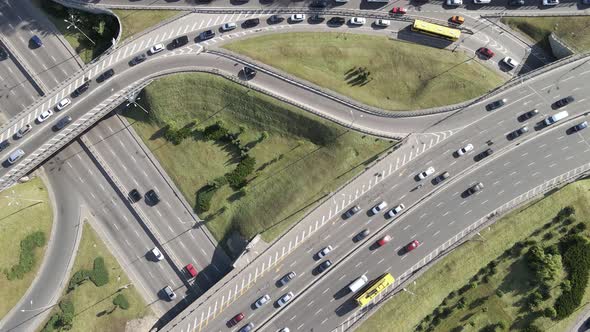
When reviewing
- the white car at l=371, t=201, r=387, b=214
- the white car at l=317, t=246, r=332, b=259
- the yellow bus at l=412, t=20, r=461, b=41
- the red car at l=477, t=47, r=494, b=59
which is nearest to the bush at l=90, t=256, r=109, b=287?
the white car at l=317, t=246, r=332, b=259

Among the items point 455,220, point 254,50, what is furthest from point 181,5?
point 455,220

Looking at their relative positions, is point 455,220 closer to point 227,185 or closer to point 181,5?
point 227,185

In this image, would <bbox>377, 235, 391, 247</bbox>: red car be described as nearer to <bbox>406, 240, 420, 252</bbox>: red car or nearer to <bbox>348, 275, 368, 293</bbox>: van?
<bbox>406, 240, 420, 252</bbox>: red car

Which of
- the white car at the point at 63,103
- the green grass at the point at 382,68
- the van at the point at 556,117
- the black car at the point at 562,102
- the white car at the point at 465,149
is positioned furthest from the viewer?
the white car at the point at 63,103

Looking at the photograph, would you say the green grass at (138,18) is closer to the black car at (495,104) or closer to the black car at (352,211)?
the black car at (352,211)

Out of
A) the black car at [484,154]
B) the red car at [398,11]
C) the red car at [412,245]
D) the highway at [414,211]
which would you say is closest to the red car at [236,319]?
the highway at [414,211]

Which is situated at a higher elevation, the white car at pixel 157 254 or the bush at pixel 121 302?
the white car at pixel 157 254
